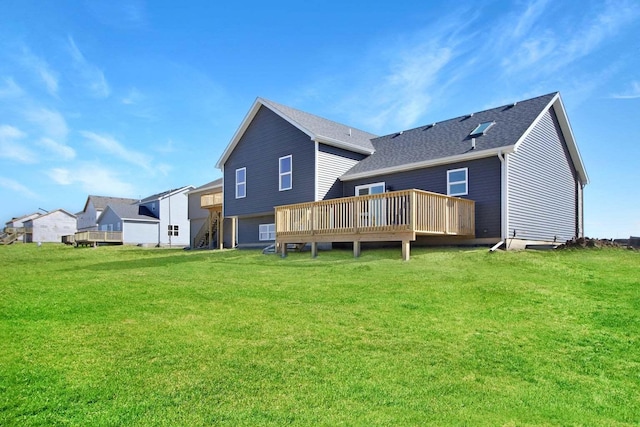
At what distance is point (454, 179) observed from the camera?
54.3 feet

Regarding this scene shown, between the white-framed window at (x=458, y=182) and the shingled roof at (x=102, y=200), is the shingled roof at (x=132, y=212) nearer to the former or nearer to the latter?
the shingled roof at (x=102, y=200)

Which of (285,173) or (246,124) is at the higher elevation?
(246,124)

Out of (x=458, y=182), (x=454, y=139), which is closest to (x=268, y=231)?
(x=454, y=139)

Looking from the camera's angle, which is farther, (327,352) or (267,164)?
(267,164)

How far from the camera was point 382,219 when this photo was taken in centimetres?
1465

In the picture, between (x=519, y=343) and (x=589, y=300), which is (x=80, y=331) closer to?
(x=519, y=343)

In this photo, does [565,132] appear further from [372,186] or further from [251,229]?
[251,229]

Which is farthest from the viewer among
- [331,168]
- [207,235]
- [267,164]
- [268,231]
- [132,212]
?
[132,212]

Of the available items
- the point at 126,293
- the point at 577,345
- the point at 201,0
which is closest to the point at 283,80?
the point at 201,0

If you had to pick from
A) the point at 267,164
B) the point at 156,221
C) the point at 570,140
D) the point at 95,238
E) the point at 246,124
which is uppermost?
the point at 246,124

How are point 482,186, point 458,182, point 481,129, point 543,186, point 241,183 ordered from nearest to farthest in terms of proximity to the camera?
point 482,186 < point 458,182 < point 481,129 < point 543,186 < point 241,183

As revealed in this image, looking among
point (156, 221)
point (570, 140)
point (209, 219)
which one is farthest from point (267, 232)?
point (156, 221)

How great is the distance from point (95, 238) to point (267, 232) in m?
23.8

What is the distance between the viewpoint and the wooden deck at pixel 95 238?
1548 inches
